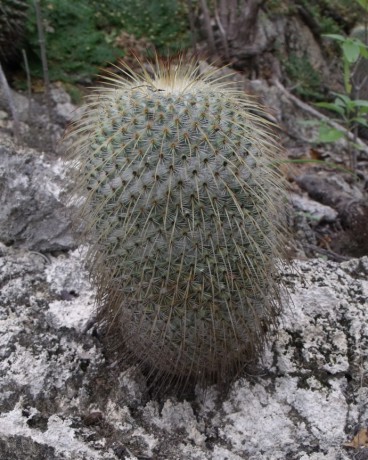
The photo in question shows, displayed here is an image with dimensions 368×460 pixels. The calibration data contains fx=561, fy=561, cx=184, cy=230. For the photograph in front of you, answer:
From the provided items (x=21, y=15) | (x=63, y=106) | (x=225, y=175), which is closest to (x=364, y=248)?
(x=225, y=175)

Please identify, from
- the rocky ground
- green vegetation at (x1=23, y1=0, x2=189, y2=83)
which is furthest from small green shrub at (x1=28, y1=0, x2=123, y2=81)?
the rocky ground

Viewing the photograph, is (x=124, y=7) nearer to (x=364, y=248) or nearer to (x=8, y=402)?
(x=364, y=248)

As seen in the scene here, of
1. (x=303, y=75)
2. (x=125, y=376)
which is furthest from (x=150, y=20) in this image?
(x=125, y=376)

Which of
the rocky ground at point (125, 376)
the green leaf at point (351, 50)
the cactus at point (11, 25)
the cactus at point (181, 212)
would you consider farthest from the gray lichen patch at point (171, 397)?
the cactus at point (11, 25)

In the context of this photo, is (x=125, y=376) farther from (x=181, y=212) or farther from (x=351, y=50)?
(x=351, y=50)

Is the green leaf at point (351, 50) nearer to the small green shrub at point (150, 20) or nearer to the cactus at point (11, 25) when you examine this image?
the small green shrub at point (150, 20)

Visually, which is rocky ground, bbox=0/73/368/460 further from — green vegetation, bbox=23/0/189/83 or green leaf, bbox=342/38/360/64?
green vegetation, bbox=23/0/189/83
